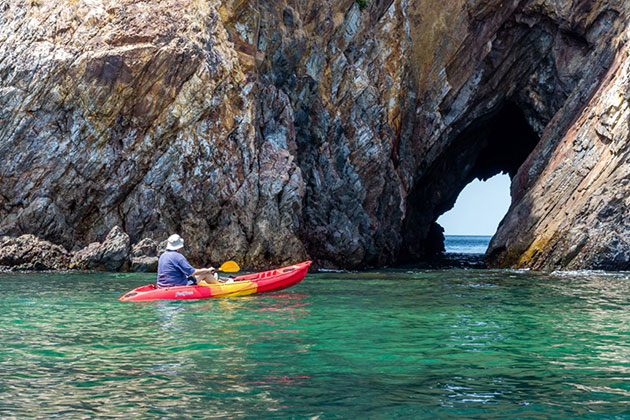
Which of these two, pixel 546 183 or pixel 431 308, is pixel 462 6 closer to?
pixel 546 183

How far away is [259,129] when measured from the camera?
27.8 meters

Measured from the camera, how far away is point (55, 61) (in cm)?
2473

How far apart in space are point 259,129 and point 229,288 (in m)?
13.6

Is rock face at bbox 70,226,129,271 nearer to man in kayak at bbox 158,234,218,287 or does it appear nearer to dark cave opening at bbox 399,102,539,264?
man in kayak at bbox 158,234,218,287

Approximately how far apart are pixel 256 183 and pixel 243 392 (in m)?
20.2

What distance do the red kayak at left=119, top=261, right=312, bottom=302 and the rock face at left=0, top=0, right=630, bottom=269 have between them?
9.08 m

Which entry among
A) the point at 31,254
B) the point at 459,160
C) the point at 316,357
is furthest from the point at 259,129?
the point at 316,357

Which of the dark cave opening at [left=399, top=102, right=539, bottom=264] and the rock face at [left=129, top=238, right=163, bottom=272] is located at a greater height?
the dark cave opening at [left=399, top=102, right=539, bottom=264]

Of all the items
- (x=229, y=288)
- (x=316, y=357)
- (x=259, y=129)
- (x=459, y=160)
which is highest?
(x=459, y=160)

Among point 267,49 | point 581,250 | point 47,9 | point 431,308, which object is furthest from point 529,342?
point 47,9

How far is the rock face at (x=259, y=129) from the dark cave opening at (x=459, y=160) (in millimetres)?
6269

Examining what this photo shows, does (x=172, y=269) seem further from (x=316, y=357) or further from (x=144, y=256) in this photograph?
(x=144, y=256)

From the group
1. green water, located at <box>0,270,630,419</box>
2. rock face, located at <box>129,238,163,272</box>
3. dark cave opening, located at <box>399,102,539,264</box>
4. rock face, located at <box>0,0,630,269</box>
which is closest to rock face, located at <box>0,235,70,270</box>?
rock face, located at <box>0,0,630,269</box>

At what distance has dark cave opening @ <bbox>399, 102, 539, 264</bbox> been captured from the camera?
39.8m
